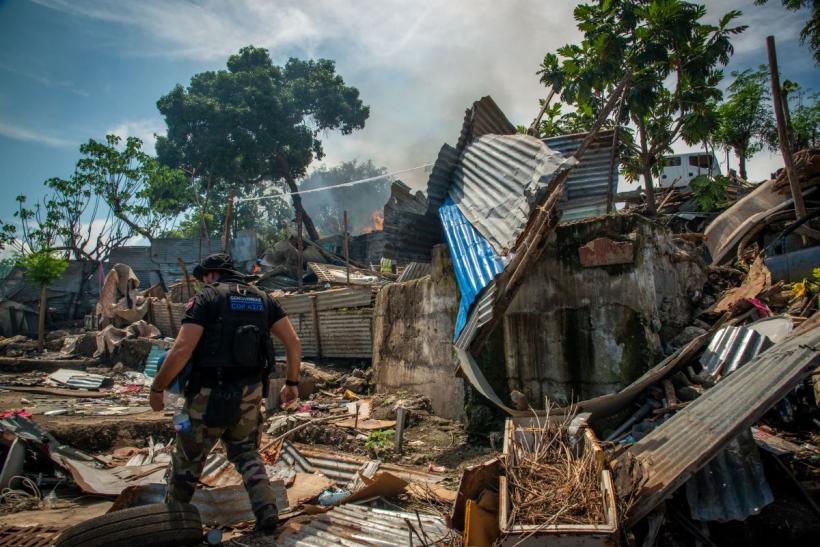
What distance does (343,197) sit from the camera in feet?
195

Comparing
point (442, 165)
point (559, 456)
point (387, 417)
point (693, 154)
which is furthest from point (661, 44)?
point (693, 154)

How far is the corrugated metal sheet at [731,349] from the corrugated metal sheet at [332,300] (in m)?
5.97

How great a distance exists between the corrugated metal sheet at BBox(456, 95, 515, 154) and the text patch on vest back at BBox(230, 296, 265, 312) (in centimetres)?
393

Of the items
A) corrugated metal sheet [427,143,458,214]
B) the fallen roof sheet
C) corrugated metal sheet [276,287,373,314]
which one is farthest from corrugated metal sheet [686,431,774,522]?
the fallen roof sheet

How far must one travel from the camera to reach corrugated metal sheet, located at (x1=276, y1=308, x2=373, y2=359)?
30.4 ft

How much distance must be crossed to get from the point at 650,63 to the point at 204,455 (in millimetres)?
13833

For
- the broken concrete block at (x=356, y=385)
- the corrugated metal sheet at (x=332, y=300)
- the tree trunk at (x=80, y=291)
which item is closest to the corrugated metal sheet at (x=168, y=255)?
the tree trunk at (x=80, y=291)

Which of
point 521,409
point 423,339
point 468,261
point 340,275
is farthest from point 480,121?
point 340,275

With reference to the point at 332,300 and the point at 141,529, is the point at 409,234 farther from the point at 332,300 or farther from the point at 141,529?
the point at 141,529

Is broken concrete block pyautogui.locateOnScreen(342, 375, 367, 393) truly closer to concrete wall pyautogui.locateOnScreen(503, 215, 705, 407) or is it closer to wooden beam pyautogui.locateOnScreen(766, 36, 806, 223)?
concrete wall pyautogui.locateOnScreen(503, 215, 705, 407)

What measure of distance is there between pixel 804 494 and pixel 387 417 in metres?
4.26

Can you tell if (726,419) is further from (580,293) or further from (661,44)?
(661,44)

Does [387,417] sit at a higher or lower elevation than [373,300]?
lower

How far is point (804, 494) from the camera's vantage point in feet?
9.79
